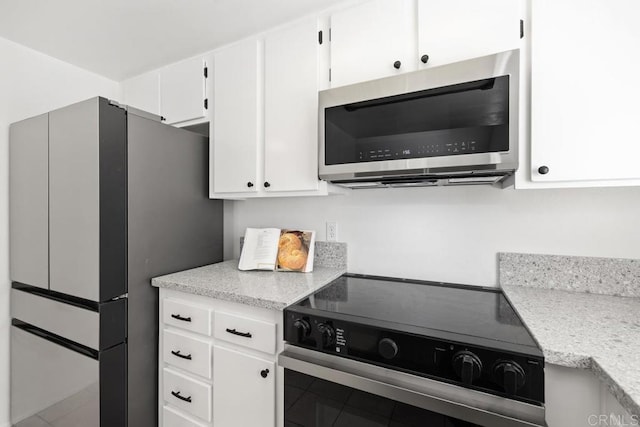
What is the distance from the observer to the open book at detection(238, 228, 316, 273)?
1.71 meters

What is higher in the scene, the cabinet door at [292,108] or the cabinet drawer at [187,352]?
the cabinet door at [292,108]

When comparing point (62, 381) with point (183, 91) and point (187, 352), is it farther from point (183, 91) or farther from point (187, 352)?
point (183, 91)

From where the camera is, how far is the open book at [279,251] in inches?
67.2

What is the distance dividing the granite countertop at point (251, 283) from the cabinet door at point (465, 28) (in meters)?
1.17

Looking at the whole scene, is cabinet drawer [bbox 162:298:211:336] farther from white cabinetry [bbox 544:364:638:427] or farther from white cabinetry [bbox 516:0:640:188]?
white cabinetry [bbox 516:0:640:188]

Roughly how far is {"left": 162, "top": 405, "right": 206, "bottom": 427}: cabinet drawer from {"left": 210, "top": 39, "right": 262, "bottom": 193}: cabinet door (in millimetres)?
1216

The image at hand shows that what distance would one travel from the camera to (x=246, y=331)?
1234mm

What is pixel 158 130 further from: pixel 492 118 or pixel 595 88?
pixel 595 88

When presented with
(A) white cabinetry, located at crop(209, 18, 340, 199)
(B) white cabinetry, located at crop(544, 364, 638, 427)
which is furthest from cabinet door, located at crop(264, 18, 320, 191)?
(B) white cabinetry, located at crop(544, 364, 638, 427)

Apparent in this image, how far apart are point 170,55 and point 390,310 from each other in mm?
2154

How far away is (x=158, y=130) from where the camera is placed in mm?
1586

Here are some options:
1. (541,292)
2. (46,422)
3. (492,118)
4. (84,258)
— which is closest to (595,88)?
(492,118)

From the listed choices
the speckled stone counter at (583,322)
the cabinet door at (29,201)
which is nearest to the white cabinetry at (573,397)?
the speckled stone counter at (583,322)

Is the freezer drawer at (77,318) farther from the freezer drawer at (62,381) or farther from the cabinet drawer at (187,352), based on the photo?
the cabinet drawer at (187,352)
